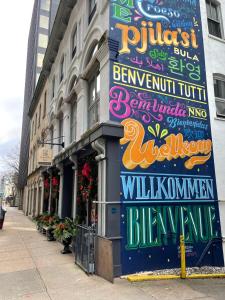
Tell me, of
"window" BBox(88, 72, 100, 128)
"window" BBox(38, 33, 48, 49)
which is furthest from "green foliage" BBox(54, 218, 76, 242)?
"window" BBox(38, 33, 48, 49)

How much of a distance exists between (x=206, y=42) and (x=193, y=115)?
146 inches

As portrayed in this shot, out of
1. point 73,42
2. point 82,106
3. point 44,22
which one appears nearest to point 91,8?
point 73,42

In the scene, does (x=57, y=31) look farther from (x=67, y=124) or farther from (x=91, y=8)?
(x=67, y=124)

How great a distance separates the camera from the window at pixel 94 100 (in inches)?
406

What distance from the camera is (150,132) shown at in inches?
345

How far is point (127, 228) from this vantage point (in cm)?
767

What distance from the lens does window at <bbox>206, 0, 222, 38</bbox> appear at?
39.8ft

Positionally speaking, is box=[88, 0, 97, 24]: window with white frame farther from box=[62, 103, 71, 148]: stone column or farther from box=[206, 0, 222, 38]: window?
box=[206, 0, 222, 38]: window

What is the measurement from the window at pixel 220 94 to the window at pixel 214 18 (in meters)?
2.44

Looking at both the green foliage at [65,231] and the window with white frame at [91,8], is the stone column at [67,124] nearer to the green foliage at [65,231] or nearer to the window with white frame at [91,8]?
the window with white frame at [91,8]


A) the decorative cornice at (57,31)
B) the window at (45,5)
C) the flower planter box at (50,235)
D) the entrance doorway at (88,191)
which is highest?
the window at (45,5)

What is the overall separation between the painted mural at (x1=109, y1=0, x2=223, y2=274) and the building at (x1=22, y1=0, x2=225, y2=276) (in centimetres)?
3

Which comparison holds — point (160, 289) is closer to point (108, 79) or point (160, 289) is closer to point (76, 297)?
point (76, 297)

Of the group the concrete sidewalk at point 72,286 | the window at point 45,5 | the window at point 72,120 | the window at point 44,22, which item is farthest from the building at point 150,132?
the window at point 45,5
